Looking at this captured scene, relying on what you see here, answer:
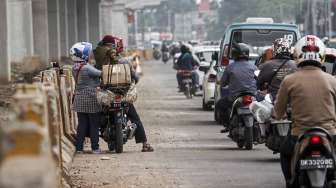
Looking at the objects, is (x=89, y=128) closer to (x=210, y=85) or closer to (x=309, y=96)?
(x=309, y=96)

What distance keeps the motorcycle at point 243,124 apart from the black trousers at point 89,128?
2025mm

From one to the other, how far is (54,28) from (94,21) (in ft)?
66.7

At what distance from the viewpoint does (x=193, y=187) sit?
43.4 ft

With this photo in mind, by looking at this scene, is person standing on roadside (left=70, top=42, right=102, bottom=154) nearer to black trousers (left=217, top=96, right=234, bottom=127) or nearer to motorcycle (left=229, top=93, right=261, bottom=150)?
motorcycle (left=229, top=93, right=261, bottom=150)

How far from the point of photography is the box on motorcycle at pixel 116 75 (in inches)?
673

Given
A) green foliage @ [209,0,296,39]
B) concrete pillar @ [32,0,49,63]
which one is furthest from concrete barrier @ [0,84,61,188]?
green foliage @ [209,0,296,39]

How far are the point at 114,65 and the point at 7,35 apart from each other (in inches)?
874

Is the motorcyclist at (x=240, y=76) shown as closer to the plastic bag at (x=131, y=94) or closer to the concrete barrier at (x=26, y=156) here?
the plastic bag at (x=131, y=94)

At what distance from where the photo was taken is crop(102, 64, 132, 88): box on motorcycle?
17.1 metres

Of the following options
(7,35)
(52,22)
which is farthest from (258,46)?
(52,22)

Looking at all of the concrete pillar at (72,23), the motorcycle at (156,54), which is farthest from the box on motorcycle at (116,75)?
the motorcycle at (156,54)

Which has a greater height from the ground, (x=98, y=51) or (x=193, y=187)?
(x=98, y=51)

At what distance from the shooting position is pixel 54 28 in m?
61.6

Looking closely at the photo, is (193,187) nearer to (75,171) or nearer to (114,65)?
(75,171)
